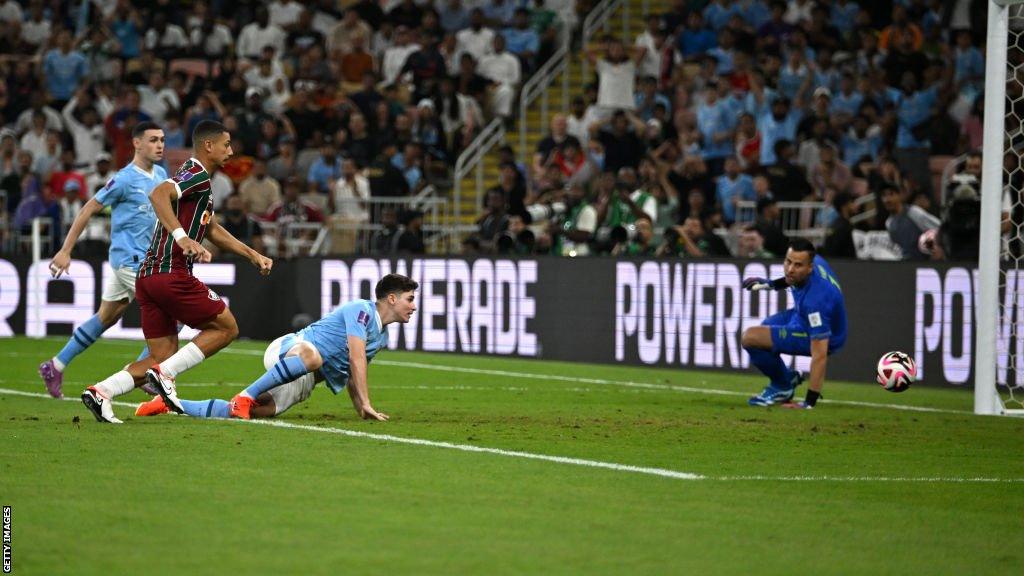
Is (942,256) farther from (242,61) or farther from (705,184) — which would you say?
(242,61)

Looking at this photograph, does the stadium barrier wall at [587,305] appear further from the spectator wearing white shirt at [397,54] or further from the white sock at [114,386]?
the white sock at [114,386]

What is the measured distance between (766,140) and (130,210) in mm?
12445

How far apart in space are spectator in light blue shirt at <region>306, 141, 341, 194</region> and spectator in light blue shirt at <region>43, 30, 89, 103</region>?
6.07 m

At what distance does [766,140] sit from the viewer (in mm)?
23875

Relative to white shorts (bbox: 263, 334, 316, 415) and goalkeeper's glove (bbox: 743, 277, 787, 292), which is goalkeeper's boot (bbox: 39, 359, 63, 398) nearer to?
white shorts (bbox: 263, 334, 316, 415)

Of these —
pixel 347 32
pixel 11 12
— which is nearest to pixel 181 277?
pixel 347 32

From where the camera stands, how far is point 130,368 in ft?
37.7

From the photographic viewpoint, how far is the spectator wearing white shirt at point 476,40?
28641 millimetres

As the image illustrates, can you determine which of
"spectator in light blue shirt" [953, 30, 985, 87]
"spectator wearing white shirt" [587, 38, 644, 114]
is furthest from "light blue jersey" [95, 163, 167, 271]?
"spectator in light blue shirt" [953, 30, 985, 87]

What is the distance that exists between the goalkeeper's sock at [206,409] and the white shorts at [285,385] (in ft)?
1.20

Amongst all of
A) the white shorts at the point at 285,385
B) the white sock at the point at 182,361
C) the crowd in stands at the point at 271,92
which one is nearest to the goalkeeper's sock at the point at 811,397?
the white shorts at the point at 285,385

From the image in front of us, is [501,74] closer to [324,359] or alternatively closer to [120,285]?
[120,285]

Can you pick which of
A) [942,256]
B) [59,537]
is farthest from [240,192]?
[59,537]

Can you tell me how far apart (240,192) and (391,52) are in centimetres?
489
